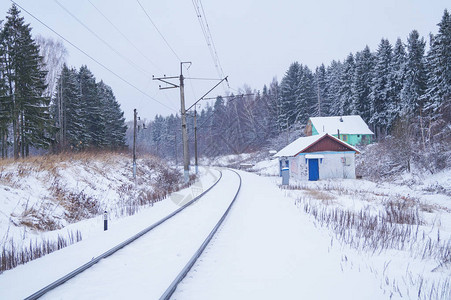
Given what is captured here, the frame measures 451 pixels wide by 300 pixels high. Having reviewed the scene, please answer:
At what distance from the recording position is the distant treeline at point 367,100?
2861 centimetres

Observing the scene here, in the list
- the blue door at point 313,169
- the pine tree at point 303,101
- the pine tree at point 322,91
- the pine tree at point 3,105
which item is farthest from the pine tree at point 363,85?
the pine tree at point 3,105

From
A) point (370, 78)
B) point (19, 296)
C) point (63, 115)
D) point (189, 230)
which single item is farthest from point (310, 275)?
point (370, 78)

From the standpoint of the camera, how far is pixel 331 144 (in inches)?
1064

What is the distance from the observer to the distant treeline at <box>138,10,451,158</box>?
28609 mm

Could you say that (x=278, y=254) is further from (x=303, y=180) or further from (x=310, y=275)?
(x=303, y=180)

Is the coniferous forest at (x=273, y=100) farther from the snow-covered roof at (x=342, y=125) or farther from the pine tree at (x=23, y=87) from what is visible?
the snow-covered roof at (x=342, y=125)

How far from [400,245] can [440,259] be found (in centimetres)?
103

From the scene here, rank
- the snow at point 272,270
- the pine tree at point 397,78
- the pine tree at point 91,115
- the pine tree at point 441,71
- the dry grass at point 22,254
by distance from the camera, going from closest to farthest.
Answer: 1. the snow at point 272,270
2. the dry grass at point 22,254
3. the pine tree at point 441,71
4. the pine tree at point 91,115
5. the pine tree at point 397,78

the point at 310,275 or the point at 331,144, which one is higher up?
the point at 331,144

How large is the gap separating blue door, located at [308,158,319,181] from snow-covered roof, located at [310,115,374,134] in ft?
65.4

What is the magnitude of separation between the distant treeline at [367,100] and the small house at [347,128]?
6.65ft

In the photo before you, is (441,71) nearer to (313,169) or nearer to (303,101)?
(313,169)

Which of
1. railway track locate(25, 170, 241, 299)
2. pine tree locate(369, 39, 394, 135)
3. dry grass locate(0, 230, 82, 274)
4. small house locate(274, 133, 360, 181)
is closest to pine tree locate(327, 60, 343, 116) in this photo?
pine tree locate(369, 39, 394, 135)

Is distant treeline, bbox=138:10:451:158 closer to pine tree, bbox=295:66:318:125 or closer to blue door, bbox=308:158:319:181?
pine tree, bbox=295:66:318:125
